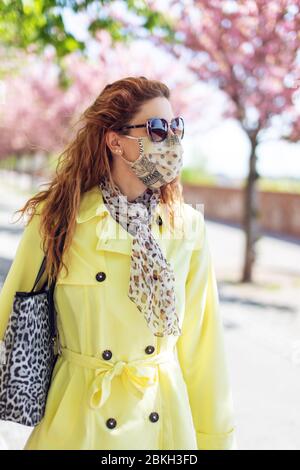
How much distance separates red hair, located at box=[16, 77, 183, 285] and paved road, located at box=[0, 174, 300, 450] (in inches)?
88.1

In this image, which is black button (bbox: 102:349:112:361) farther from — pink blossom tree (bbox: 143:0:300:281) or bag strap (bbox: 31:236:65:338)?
pink blossom tree (bbox: 143:0:300:281)

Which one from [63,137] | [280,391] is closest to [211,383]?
[63,137]

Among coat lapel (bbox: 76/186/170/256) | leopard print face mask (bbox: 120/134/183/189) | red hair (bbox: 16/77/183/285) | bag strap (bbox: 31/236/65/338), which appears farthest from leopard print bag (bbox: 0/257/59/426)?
leopard print face mask (bbox: 120/134/183/189)

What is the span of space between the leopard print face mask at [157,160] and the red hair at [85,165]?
0.10 meters

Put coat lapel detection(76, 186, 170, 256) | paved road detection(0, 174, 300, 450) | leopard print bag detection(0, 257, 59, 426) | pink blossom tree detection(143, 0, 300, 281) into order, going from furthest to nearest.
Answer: pink blossom tree detection(143, 0, 300, 281)
paved road detection(0, 174, 300, 450)
coat lapel detection(76, 186, 170, 256)
leopard print bag detection(0, 257, 59, 426)

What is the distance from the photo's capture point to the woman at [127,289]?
2.16 meters

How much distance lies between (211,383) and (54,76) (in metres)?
25.9

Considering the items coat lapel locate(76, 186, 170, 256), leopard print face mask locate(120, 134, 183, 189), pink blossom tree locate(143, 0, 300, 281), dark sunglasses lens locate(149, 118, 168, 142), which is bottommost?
coat lapel locate(76, 186, 170, 256)

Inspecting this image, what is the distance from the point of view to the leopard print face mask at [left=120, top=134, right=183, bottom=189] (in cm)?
232

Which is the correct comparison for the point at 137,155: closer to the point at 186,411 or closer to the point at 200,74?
the point at 186,411

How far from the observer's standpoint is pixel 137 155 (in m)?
2.34

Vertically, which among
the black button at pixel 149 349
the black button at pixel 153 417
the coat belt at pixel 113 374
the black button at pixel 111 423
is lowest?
the black button at pixel 111 423

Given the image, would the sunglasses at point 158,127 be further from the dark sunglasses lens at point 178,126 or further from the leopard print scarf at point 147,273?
the leopard print scarf at point 147,273

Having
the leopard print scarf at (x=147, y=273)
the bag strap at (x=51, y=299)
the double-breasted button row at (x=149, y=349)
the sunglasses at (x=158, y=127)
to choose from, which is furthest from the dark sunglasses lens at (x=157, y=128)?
the double-breasted button row at (x=149, y=349)
